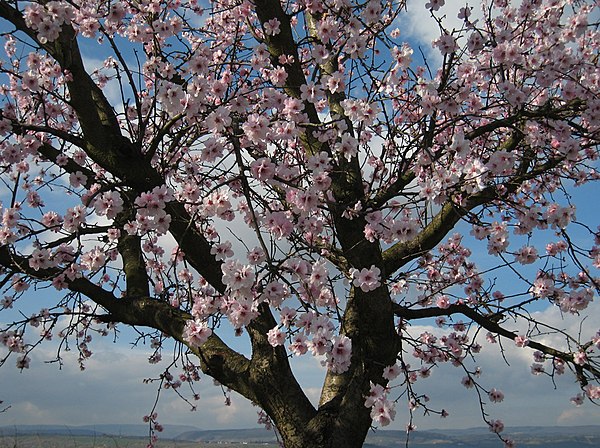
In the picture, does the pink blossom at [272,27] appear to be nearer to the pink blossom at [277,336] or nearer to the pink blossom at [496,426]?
the pink blossom at [277,336]

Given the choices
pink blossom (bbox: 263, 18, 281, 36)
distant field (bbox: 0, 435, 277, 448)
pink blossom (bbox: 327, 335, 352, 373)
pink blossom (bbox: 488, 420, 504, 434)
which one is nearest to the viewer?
pink blossom (bbox: 327, 335, 352, 373)

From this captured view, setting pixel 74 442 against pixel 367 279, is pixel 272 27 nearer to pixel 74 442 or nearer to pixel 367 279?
pixel 367 279

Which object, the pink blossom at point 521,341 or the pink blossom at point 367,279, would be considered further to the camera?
the pink blossom at point 521,341

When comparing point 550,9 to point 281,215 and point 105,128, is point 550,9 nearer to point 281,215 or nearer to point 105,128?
point 281,215

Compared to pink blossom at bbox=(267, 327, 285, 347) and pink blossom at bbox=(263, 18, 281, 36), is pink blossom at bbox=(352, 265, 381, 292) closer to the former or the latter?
pink blossom at bbox=(267, 327, 285, 347)

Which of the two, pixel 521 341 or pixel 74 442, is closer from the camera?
pixel 521 341

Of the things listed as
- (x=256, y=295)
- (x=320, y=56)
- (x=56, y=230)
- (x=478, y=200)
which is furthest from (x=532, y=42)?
(x=56, y=230)

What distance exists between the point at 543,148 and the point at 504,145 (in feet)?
1.80

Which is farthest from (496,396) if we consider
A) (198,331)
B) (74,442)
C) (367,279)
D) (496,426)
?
(74,442)

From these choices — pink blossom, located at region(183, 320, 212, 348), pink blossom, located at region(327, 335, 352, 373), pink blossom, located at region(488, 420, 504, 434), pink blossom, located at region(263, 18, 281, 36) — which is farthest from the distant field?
pink blossom, located at region(263, 18, 281, 36)

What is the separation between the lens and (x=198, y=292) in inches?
197

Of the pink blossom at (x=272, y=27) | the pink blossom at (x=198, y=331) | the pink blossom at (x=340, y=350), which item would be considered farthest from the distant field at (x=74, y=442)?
the pink blossom at (x=272, y=27)

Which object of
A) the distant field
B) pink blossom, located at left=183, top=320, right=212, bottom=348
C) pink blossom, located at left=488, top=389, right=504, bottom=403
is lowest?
the distant field

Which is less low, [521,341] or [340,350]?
[521,341]
